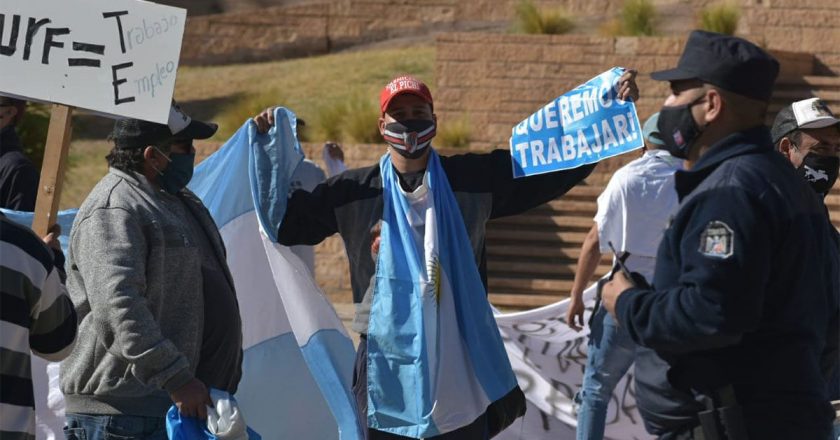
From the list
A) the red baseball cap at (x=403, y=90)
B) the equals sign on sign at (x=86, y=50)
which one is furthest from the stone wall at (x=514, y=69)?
the equals sign on sign at (x=86, y=50)

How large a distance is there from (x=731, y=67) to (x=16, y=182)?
165 inches

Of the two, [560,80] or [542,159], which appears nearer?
[542,159]

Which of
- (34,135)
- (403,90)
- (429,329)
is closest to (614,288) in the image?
(429,329)

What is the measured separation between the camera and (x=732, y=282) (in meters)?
3.75

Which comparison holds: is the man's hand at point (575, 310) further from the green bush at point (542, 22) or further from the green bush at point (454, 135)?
the green bush at point (542, 22)

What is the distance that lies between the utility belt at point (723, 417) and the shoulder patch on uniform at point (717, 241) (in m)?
0.40

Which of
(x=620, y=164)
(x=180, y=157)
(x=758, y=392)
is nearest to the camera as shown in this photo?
(x=758, y=392)

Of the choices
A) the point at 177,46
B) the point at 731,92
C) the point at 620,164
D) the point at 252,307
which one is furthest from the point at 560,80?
the point at 731,92

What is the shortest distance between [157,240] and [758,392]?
7.02ft

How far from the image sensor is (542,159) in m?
5.74

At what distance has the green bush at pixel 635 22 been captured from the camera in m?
18.5

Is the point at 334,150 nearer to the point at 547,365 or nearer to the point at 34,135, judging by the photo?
the point at 547,365

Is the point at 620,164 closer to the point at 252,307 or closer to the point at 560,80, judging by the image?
the point at 560,80

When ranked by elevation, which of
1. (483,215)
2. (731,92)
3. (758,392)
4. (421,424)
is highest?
(731,92)
